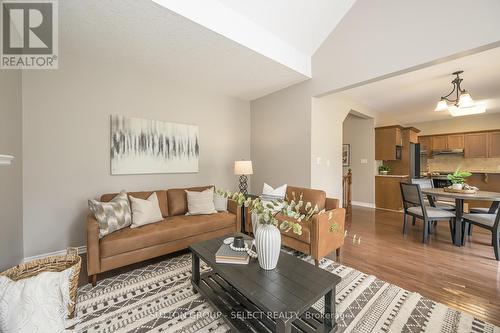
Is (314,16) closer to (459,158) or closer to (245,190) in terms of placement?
(245,190)

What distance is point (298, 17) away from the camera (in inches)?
110

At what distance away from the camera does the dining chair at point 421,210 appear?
3.11 m

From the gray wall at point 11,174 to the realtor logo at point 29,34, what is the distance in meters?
0.18

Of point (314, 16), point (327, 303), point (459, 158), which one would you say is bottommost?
point (327, 303)

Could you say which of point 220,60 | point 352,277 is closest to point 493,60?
point 352,277

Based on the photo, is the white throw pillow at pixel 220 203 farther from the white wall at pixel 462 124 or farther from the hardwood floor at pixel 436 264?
the white wall at pixel 462 124

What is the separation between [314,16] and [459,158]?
651cm

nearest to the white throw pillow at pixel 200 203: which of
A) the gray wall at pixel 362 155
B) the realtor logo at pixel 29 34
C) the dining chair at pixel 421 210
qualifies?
the realtor logo at pixel 29 34

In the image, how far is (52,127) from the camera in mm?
2602

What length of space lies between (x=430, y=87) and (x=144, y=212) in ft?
17.5

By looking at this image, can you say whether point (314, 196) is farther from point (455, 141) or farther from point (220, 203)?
point (455, 141)

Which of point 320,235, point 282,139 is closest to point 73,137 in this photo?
point 282,139

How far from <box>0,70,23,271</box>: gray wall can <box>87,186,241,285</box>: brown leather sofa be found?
2.23ft

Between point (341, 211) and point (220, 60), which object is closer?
point (341, 211)
